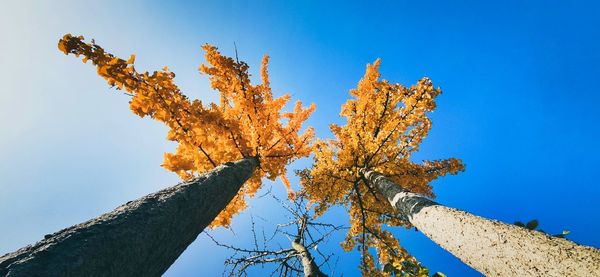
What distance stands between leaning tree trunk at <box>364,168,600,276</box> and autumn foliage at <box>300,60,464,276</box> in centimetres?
190

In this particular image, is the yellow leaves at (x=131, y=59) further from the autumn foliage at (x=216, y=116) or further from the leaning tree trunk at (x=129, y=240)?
the leaning tree trunk at (x=129, y=240)

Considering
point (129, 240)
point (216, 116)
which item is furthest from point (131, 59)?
point (129, 240)

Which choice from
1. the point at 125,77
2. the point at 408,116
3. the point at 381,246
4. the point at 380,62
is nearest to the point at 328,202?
the point at 381,246

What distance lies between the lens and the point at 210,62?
13.0 ft

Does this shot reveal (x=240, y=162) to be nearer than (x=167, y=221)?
No

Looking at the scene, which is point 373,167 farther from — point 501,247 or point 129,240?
point 129,240

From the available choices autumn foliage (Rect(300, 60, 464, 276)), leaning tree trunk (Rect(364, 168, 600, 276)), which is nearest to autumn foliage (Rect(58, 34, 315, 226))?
autumn foliage (Rect(300, 60, 464, 276))

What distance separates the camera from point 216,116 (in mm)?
3602

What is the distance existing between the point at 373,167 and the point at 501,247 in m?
3.58

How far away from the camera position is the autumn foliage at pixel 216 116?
285cm

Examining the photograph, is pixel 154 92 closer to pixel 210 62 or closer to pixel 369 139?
pixel 210 62

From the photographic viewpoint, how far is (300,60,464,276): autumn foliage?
506cm

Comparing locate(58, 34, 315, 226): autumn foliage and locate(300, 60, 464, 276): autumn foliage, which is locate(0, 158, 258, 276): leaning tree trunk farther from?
locate(300, 60, 464, 276): autumn foliage

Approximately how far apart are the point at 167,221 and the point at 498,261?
8.28 ft
